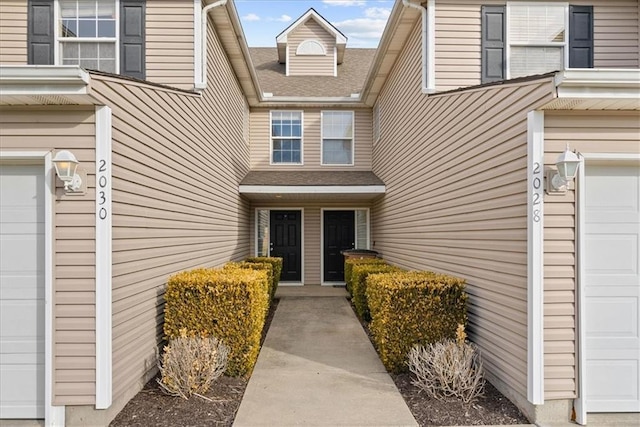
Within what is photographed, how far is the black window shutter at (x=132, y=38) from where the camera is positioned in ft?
19.7

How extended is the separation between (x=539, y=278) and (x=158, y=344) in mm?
3900

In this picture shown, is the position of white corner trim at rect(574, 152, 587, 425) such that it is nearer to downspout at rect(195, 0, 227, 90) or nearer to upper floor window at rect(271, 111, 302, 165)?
downspout at rect(195, 0, 227, 90)

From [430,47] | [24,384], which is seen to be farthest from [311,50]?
[24,384]

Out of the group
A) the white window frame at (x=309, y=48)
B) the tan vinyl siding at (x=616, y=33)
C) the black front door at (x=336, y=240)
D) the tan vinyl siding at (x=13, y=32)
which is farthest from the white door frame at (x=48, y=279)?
the white window frame at (x=309, y=48)

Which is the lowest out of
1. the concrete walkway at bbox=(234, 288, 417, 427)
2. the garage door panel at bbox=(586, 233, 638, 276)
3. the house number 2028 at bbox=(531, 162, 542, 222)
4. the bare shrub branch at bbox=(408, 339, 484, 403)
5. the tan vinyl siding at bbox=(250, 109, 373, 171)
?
the concrete walkway at bbox=(234, 288, 417, 427)

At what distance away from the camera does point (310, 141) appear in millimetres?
10859

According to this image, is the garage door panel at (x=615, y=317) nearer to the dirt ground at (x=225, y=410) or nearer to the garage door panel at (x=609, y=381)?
the garage door panel at (x=609, y=381)

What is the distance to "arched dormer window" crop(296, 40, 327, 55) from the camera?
40.0 ft

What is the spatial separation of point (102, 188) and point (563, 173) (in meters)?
3.79

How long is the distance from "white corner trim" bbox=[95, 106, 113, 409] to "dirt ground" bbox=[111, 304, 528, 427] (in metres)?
0.40

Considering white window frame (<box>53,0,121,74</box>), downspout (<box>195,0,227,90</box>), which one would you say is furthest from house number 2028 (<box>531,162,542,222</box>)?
white window frame (<box>53,0,121,74</box>)

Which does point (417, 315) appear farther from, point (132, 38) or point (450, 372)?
point (132, 38)

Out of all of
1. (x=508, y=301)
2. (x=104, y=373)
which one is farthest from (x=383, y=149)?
(x=104, y=373)

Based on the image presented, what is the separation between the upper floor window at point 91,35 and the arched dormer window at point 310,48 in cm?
692
